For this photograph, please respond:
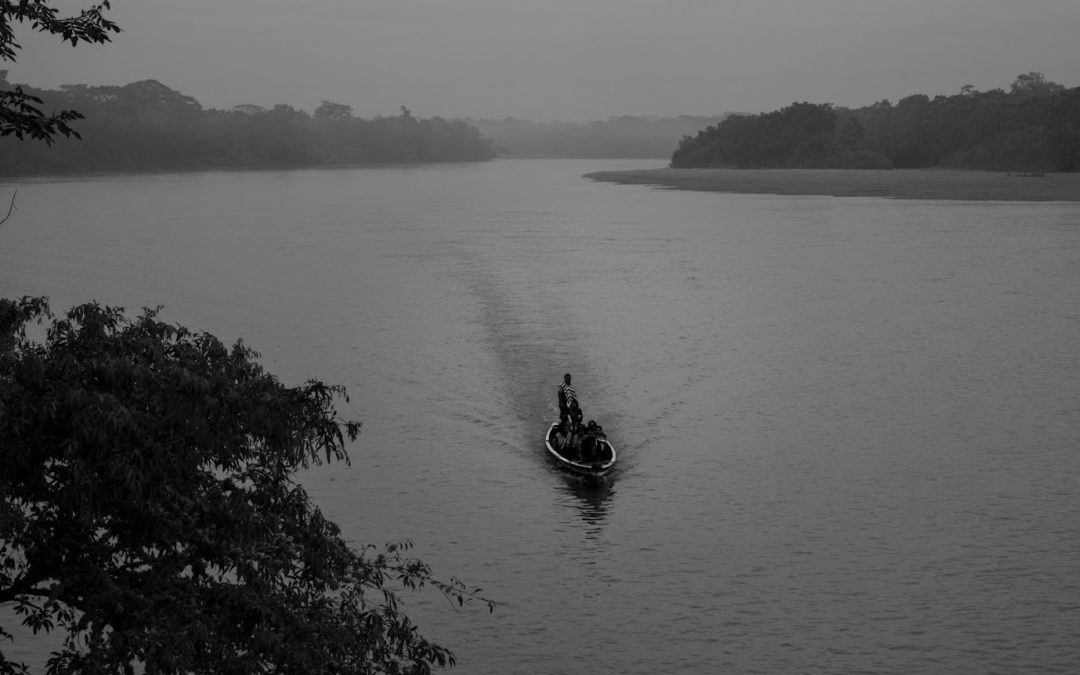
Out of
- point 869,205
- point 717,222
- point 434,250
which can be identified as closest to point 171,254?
point 434,250

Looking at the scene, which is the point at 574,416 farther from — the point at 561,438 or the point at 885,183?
the point at 885,183

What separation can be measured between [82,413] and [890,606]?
12.2 metres

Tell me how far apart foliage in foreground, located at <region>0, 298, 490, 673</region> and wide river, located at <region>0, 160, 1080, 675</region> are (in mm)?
6347

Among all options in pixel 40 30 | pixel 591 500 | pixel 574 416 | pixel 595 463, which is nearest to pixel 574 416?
pixel 574 416

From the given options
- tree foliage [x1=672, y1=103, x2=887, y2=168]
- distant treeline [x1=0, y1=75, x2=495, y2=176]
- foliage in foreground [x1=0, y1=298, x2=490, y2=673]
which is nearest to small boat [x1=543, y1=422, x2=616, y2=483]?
foliage in foreground [x1=0, y1=298, x2=490, y2=673]

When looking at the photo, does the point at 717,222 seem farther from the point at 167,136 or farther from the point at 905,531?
the point at 167,136

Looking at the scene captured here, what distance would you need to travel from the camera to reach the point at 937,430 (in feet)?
84.9

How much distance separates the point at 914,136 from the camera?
132 meters

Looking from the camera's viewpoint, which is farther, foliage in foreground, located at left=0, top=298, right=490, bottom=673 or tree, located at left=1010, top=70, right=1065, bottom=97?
tree, located at left=1010, top=70, right=1065, bottom=97

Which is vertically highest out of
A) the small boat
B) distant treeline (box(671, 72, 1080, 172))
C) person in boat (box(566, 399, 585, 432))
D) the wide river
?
→ distant treeline (box(671, 72, 1080, 172))

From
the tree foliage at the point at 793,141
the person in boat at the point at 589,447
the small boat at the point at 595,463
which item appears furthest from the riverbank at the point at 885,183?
the person in boat at the point at 589,447

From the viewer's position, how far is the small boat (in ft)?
72.0

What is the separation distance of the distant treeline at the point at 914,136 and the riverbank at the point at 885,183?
2.92 meters

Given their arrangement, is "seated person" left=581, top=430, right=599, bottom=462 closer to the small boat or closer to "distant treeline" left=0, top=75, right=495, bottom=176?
the small boat
